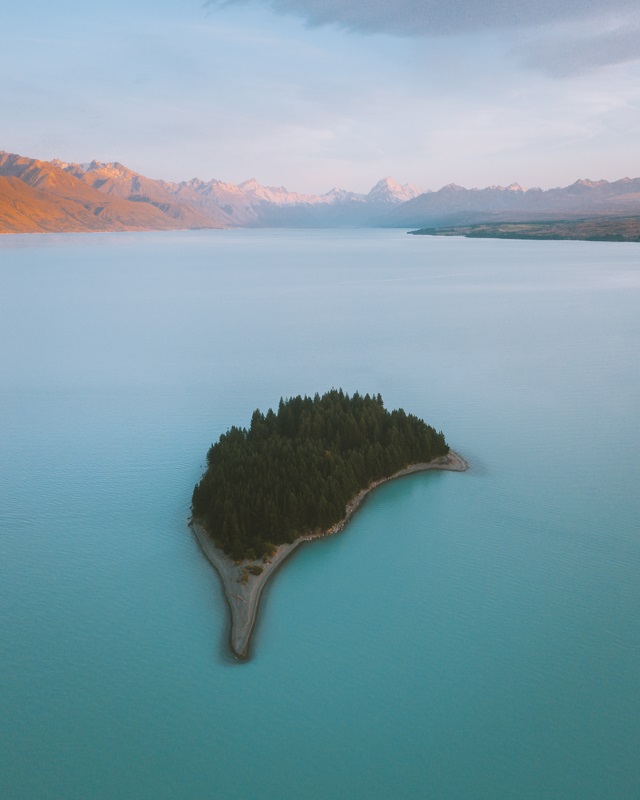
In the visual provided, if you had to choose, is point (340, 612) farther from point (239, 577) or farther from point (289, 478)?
point (289, 478)

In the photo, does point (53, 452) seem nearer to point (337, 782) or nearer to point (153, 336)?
point (337, 782)

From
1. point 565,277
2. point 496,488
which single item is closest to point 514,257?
point 565,277

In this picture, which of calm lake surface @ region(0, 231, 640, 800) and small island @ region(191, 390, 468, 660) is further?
small island @ region(191, 390, 468, 660)

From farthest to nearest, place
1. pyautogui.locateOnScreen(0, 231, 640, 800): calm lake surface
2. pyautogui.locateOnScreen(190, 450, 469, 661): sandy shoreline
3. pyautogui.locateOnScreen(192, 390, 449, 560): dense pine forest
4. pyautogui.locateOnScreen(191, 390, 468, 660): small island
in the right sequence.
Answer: pyautogui.locateOnScreen(192, 390, 449, 560): dense pine forest < pyautogui.locateOnScreen(191, 390, 468, 660): small island < pyautogui.locateOnScreen(190, 450, 469, 661): sandy shoreline < pyautogui.locateOnScreen(0, 231, 640, 800): calm lake surface

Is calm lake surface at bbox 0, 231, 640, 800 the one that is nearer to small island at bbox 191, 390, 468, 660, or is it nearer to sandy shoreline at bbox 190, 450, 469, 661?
sandy shoreline at bbox 190, 450, 469, 661

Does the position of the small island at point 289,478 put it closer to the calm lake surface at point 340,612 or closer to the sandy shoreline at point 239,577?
the sandy shoreline at point 239,577

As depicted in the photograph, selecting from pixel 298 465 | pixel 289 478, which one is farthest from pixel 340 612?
pixel 298 465

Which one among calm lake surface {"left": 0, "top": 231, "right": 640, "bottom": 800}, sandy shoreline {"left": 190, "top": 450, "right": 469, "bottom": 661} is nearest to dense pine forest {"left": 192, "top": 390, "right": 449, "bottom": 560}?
sandy shoreline {"left": 190, "top": 450, "right": 469, "bottom": 661}
